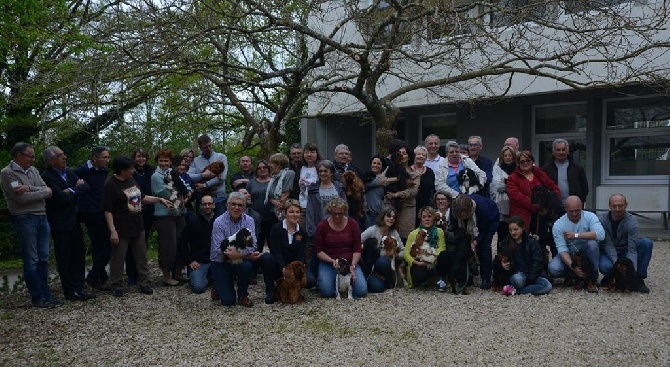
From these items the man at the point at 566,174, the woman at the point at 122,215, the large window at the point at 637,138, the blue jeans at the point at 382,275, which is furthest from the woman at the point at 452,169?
the large window at the point at 637,138

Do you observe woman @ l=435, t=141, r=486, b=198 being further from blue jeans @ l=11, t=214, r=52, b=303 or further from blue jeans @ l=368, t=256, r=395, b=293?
blue jeans @ l=11, t=214, r=52, b=303

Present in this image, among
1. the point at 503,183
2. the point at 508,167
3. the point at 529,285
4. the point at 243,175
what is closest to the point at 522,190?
the point at 503,183

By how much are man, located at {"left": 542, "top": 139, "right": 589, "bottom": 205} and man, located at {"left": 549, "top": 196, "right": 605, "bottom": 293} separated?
43 cm

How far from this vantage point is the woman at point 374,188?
7695mm

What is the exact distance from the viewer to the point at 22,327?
6.04 m

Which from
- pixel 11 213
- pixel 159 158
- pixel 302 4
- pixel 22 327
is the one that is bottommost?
pixel 22 327

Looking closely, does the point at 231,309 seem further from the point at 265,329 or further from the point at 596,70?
the point at 596,70

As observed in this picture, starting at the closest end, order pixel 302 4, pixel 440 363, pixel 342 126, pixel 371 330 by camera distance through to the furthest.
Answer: pixel 440 363
pixel 371 330
pixel 302 4
pixel 342 126

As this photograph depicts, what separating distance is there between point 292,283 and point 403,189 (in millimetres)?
1865

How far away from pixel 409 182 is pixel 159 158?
3.10 meters

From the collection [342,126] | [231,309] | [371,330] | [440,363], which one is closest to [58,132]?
[231,309]

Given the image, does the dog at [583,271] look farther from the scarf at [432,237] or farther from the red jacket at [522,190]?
the scarf at [432,237]

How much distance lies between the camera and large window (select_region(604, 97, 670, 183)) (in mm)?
13047

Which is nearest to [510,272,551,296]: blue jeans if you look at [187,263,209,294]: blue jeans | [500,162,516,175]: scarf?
[500,162,516,175]: scarf
